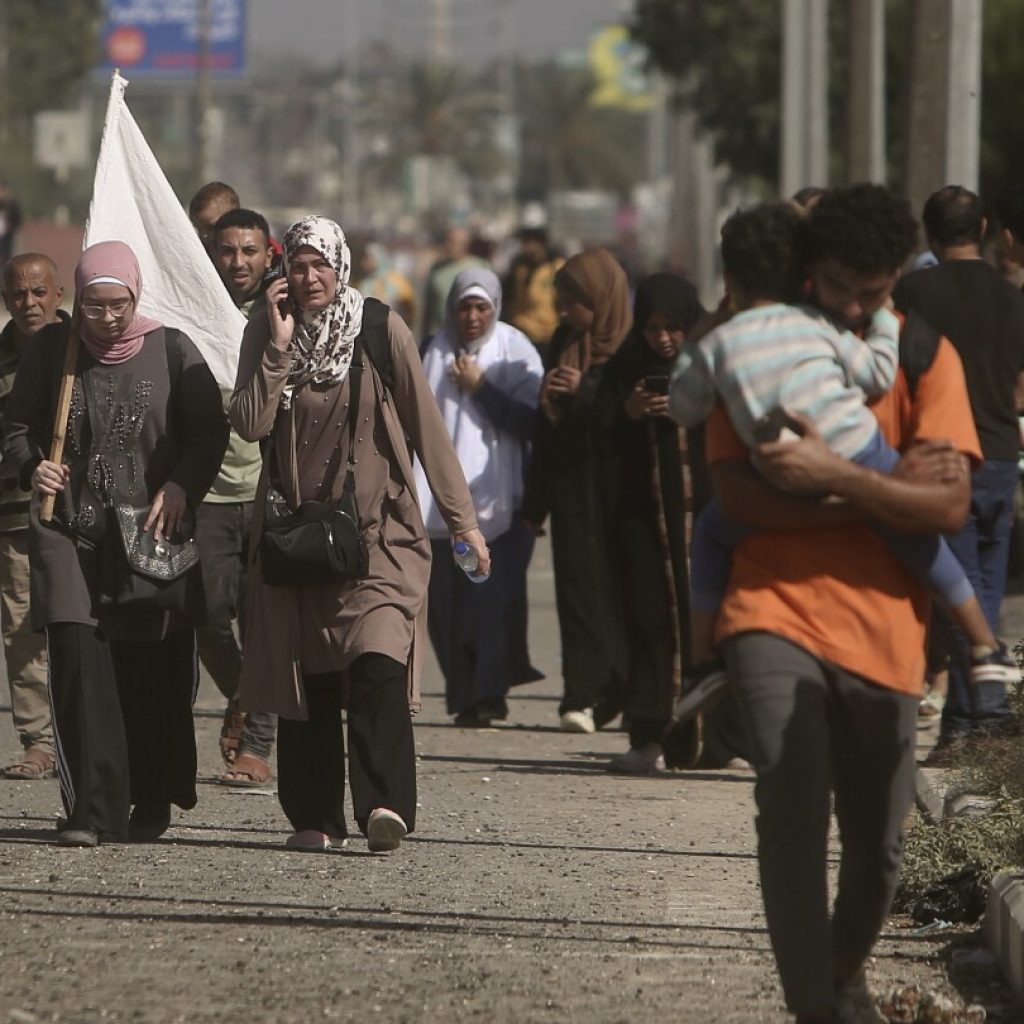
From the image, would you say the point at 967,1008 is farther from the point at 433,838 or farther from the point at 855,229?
the point at 433,838

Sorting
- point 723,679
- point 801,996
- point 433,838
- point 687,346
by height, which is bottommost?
→ point 433,838

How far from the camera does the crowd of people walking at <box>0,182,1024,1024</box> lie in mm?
4906

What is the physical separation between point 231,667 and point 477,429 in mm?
1885

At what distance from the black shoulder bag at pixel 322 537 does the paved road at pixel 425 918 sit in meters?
0.77

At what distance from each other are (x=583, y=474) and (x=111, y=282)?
9.38ft

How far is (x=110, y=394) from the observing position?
23.9 feet

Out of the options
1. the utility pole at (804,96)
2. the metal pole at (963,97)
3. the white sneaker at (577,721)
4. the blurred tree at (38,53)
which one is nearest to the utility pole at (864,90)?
the utility pole at (804,96)

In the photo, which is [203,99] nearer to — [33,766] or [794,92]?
[794,92]

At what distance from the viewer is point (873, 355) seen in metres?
4.94


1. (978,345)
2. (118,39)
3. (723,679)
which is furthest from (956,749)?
(118,39)

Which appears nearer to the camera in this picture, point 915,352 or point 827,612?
point 827,612

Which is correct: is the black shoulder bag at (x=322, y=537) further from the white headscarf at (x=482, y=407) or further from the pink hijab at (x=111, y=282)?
the white headscarf at (x=482, y=407)

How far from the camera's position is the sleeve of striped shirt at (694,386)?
4941mm

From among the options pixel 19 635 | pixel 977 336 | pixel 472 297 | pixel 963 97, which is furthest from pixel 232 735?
pixel 963 97
